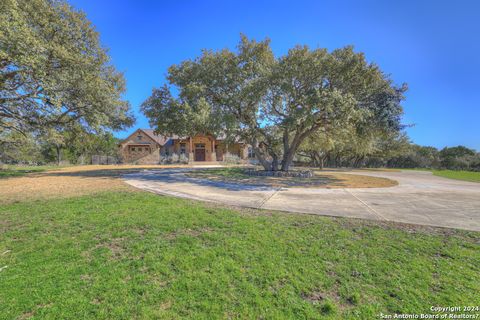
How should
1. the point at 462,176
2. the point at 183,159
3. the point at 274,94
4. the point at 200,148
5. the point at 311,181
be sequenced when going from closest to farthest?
the point at 311,181, the point at 274,94, the point at 462,176, the point at 183,159, the point at 200,148

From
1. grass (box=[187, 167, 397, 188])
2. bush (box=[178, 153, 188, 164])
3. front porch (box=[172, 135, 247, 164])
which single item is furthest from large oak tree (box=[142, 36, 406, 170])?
front porch (box=[172, 135, 247, 164])

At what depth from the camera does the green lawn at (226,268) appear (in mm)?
2260

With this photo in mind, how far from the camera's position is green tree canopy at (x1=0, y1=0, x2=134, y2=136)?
8336 millimetres

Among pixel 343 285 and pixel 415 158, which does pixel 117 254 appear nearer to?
pixel 343 285

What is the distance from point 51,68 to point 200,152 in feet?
79.7

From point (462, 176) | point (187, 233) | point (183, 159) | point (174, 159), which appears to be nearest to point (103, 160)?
point (174, 159)

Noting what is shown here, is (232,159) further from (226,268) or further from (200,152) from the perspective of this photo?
(226,268)

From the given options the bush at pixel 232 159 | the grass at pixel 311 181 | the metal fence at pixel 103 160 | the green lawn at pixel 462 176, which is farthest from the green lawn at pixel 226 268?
the metal fence at pixel 103 160

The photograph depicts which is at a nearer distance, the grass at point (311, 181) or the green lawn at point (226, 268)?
the green lawn at point (226, 268)

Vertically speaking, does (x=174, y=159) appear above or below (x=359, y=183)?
above

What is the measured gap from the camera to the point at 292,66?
12.6m

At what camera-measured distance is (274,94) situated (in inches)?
551

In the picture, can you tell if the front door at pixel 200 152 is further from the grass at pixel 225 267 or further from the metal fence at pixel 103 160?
the grass at pixel 225 267

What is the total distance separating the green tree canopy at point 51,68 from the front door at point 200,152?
1989 cm
